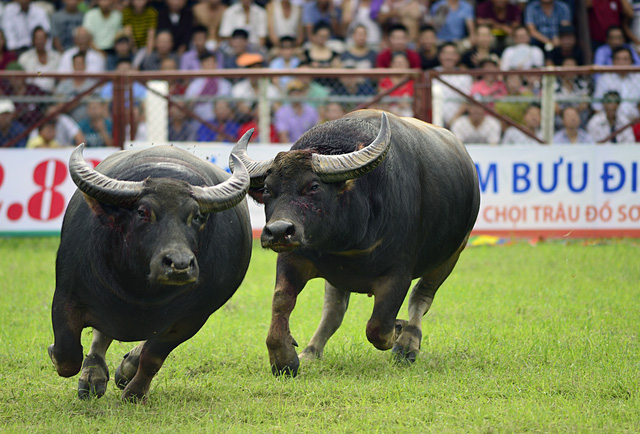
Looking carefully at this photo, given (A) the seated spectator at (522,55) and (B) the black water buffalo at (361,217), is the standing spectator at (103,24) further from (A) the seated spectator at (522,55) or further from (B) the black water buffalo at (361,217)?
(B) the black water buffalo at (361,217)

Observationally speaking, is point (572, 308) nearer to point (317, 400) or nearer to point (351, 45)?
point (317, 400)

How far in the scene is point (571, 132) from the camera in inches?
470

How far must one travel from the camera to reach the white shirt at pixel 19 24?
48.5 ft

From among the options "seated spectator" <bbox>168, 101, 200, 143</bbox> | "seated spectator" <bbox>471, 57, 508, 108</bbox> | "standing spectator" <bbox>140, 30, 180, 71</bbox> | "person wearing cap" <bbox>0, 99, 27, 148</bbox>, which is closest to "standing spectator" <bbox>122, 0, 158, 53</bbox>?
"standing spectator" <bbox>140, 30, 180, 71</bbox>

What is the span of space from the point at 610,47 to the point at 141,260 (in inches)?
431

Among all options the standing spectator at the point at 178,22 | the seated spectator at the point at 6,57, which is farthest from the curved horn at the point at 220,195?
the seated spectator at the point at 6,57

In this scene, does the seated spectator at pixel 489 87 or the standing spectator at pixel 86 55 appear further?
the standing spectator at pixel 86 55

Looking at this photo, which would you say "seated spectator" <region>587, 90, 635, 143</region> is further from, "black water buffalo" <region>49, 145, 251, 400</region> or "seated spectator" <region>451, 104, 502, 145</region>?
"black water buffalo" <region>49, 145, 251, 400</region>

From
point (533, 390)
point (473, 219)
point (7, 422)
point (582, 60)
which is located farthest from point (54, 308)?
point (582, 60)

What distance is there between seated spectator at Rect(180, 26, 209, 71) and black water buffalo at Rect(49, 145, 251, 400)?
8.91 metres

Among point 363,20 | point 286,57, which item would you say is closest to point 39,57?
point 286,57

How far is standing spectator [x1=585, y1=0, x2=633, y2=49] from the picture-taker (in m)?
13.9

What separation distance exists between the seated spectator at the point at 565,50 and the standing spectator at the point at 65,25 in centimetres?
798

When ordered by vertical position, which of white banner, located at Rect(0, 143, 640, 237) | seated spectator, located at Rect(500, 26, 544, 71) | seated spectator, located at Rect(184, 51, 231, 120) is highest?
seated spectator, located at Rect(500, 26, 544, 71)
